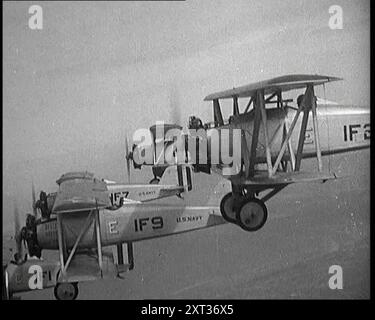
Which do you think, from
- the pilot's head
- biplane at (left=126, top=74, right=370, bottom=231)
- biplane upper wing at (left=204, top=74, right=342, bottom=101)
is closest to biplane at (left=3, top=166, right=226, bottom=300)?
biplane at (left=126, top=74, right=370, bottom=231)

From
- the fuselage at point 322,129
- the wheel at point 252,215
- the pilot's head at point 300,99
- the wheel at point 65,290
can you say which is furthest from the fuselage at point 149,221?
the pilot's head at point 300,99

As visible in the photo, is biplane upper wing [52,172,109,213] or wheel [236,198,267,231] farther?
wheel [236,198,267,231]

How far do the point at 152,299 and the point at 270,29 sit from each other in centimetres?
144

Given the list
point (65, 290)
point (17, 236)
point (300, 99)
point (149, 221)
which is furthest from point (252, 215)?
point (17, 236)

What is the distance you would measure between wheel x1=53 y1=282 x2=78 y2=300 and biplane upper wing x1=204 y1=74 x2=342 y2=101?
3.86ft

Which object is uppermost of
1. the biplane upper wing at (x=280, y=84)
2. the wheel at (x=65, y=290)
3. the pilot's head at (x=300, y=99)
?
the biplane upper wing at (x=280, y=84)

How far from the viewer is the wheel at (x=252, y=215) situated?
393cm

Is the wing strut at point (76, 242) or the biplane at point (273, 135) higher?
the biplane at point (273, 135)

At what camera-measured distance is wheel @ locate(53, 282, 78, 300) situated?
3.88 meters

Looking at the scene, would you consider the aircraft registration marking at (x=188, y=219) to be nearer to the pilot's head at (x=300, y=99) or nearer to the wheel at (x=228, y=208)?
the wheel at (x=228, y=208)

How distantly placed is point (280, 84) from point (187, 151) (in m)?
0.56

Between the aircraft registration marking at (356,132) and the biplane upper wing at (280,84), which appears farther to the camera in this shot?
the aircraft registration marking at (356,132)

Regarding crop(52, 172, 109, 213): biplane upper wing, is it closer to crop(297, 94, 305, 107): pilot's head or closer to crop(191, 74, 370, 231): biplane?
crop(191, 74, 370, 231): biplane
